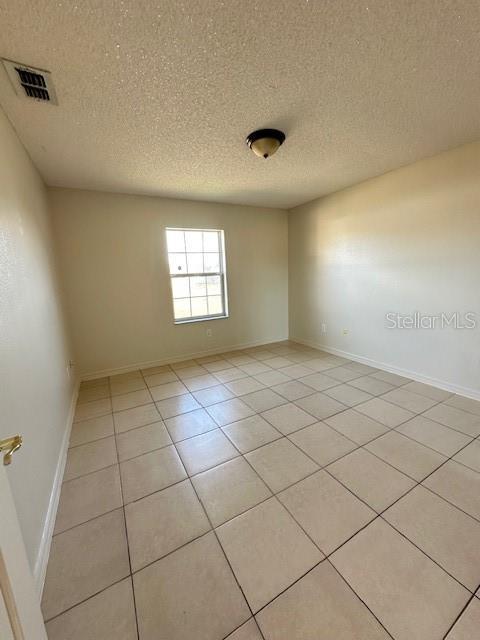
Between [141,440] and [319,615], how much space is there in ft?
5.06

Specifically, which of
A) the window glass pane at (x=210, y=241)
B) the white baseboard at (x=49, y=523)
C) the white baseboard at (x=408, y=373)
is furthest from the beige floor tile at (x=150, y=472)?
the window glass pane at (x=210, y=241)

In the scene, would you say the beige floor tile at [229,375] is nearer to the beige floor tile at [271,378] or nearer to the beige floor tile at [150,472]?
the beige floor tile at [271,378]

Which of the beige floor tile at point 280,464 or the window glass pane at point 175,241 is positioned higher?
the window glass pane at point 175,241

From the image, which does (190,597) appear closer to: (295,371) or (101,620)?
(101,620)

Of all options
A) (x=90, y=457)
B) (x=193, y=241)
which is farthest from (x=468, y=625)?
(x=193, y=241)

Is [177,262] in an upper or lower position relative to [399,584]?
upper

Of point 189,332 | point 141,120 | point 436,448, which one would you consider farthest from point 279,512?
point 189,332

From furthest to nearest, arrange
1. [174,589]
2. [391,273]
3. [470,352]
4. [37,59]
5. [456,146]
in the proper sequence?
[391,273]
[470,352]
[456,146]
[37,59]
[174,589]

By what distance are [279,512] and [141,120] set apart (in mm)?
2575

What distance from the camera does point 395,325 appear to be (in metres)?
3.05

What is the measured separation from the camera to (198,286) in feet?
12.9

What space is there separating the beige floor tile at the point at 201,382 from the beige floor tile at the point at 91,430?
0.89 meters

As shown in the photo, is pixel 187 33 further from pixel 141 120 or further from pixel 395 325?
pixel 395 325

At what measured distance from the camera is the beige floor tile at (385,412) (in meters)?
2.18
